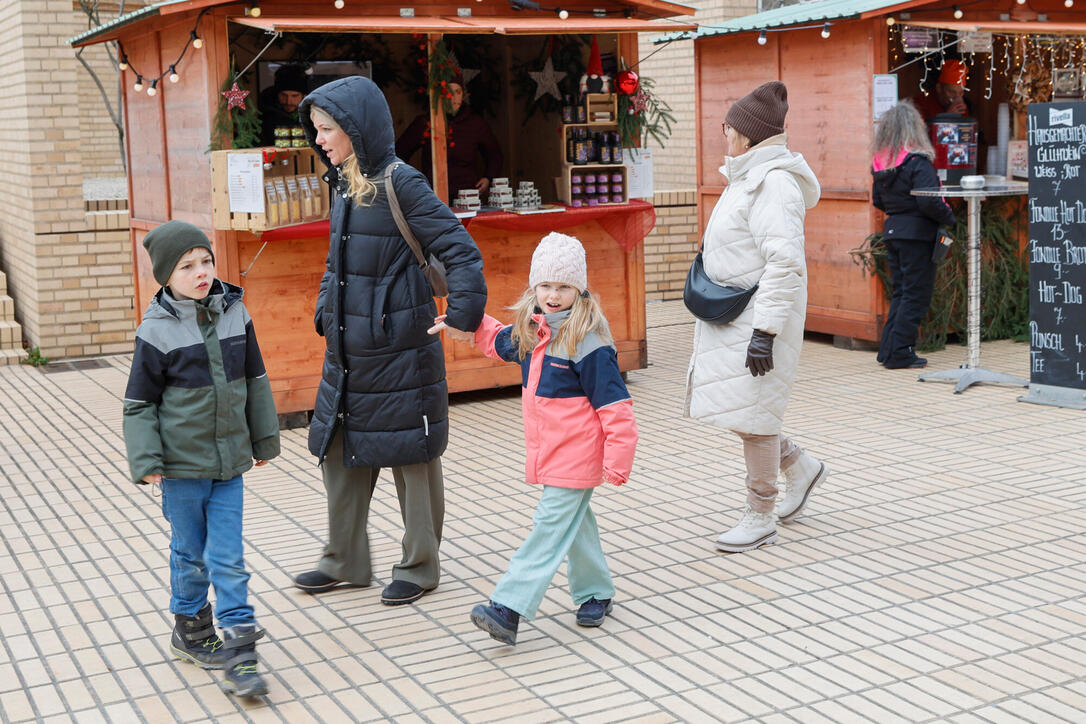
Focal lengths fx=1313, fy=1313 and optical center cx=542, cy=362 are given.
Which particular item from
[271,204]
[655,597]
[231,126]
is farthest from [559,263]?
[231,126]

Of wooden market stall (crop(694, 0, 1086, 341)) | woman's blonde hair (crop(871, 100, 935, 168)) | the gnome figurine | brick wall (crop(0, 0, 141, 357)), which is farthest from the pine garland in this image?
brick wall (crop(0, 0, 141, 357))

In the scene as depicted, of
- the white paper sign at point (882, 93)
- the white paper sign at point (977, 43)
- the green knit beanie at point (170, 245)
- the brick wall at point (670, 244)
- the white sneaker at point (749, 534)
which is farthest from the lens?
the brick wall at point (670, 244)

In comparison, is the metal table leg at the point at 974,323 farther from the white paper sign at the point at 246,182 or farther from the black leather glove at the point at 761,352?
the white paper sign at the point at 246,182

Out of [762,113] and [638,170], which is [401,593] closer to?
[762,113]

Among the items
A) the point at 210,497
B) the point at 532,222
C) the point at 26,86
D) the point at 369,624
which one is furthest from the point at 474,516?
the point at 26,86

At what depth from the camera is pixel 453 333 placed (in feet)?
15.5

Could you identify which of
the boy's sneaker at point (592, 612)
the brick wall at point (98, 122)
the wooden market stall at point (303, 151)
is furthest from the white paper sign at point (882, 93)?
the brick wall at point (98, 122)

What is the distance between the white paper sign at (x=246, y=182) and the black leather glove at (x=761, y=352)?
3504 mm

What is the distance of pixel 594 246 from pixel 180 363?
5.53 m

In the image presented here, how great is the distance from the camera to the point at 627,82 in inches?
370

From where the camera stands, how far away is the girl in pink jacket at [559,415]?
4.55 m

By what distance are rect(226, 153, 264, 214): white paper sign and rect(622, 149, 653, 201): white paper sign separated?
294cm

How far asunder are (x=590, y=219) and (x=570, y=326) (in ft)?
16.3

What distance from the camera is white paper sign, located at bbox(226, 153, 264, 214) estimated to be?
25.3ft
